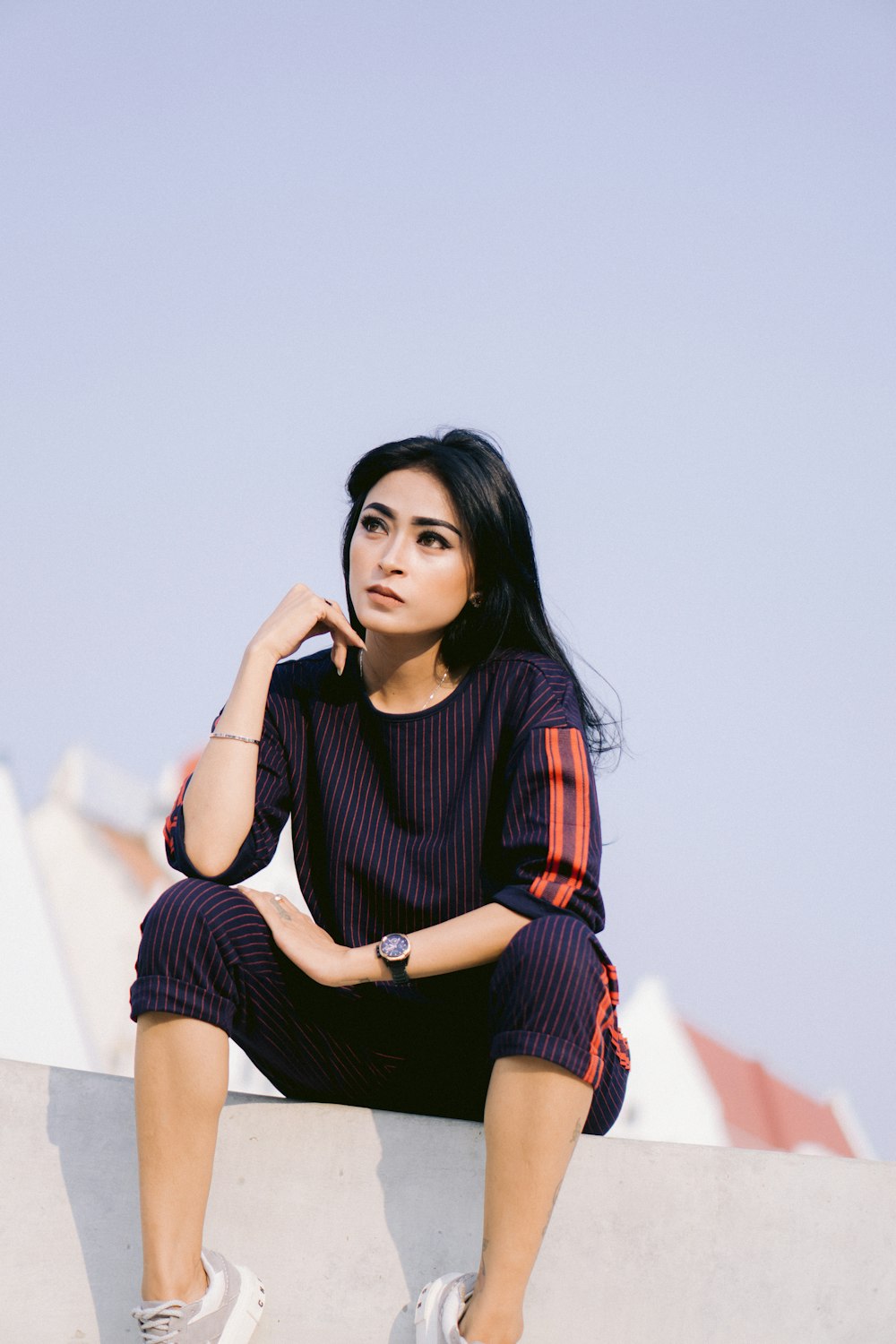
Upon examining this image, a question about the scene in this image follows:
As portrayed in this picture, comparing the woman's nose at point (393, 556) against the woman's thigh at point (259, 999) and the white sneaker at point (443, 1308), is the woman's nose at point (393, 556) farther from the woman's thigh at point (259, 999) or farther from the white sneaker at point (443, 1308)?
the white sneaker at point (443, 1308)

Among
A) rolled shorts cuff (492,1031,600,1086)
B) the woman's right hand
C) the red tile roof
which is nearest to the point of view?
rolled shorts cuff (492,1031,600,1086)

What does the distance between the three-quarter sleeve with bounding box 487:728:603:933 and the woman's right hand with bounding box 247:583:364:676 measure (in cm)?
41

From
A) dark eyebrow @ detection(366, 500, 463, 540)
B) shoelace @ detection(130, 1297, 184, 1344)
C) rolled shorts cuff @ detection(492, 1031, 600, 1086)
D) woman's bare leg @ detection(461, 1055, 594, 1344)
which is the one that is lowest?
shoelace @ detection(130, 1297, 184, 1344)

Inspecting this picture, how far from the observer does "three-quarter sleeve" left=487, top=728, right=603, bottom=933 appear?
1.76 metres

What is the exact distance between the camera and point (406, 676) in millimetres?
2172

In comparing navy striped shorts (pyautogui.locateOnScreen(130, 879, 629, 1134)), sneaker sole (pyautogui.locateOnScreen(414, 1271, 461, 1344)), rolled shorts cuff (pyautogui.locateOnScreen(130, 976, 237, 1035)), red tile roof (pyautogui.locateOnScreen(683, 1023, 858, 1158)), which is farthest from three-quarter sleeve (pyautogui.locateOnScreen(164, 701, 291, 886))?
red tile roof (pyautogui.locateOnScreen(683, 1023, 858, 1158))

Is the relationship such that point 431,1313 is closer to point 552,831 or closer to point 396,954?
point 396,954

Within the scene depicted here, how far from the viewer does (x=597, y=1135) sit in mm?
1886

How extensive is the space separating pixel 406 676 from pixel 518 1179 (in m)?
0.91

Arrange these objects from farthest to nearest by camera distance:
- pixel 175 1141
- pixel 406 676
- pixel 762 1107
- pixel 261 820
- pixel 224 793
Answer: pixel 762 1107 < pixel 406 676 < pixel 261 820 < pixel 224 793 < pixel 175 1141

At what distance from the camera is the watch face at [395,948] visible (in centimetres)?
175

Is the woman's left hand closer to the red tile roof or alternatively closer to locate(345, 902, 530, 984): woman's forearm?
locate(345, 902, 530, 984): woman's forearm

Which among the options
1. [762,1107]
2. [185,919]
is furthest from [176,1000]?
[762,1107]

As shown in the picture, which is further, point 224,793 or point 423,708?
point 423,708
